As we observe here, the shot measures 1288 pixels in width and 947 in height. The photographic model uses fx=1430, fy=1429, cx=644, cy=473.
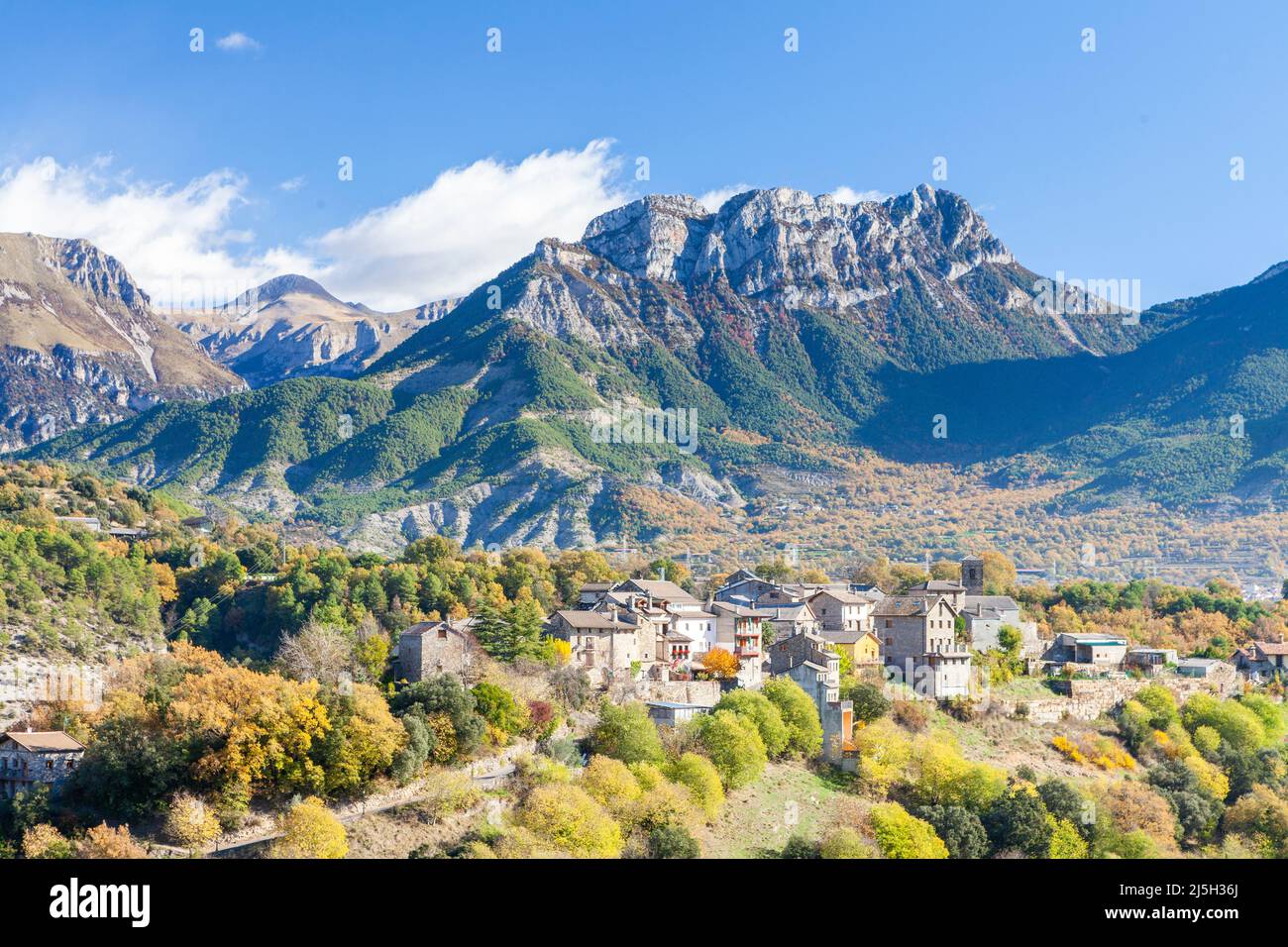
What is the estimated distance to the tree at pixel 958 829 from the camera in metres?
54.5

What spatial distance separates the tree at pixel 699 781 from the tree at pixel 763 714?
5436mm

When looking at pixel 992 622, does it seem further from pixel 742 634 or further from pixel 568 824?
pixel 568 824

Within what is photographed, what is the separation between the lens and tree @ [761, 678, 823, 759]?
200ft

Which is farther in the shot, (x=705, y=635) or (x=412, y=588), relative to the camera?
(x=412, y=588)

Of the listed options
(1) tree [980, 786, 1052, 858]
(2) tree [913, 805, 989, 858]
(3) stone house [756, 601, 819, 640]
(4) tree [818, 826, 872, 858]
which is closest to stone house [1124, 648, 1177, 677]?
(3) stone house [756, 601, 819, 640]

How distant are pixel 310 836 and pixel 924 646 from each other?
133 ft

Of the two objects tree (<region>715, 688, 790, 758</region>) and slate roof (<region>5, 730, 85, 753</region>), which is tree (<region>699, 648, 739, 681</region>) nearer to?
tree (<region>715, 688, 790, 758</region>)

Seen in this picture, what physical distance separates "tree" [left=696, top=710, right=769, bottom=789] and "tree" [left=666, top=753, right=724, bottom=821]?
56.4 inches

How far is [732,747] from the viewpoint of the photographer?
183 feet

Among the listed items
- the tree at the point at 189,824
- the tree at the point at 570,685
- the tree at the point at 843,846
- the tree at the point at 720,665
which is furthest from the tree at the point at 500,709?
the tree at the point at 720,665
